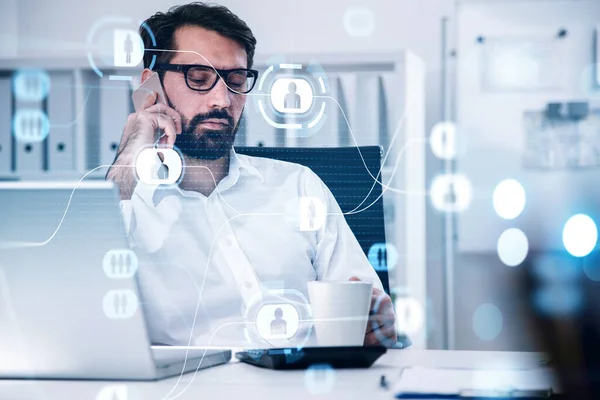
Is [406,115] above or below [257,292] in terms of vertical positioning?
above

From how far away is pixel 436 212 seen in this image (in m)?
1.47

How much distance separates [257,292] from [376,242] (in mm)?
231

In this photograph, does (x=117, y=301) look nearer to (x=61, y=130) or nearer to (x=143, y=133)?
(x=143, y=133)

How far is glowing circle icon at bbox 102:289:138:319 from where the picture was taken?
483 millimetres

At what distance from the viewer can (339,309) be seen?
0.58 m

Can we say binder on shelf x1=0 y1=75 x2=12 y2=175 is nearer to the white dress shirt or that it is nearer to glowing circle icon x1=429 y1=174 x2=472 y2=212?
the white dress shirt

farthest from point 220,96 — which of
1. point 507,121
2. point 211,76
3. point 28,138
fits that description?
point 507,121

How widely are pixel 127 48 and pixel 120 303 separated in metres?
0.36

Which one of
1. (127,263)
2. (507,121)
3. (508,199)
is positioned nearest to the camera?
(127,263)

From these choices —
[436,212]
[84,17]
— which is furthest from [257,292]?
[84,17]

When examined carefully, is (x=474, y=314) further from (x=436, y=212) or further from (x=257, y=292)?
(x=257, y=292)

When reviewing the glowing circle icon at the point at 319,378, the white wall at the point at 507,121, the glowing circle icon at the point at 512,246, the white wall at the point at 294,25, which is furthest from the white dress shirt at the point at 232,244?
the glowing circle icon at the point at 512,246

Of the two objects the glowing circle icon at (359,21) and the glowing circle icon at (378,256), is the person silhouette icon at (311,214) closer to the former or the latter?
the glowing circle icon at (378,256)

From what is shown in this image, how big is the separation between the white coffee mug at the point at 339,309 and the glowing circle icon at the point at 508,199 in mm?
727
